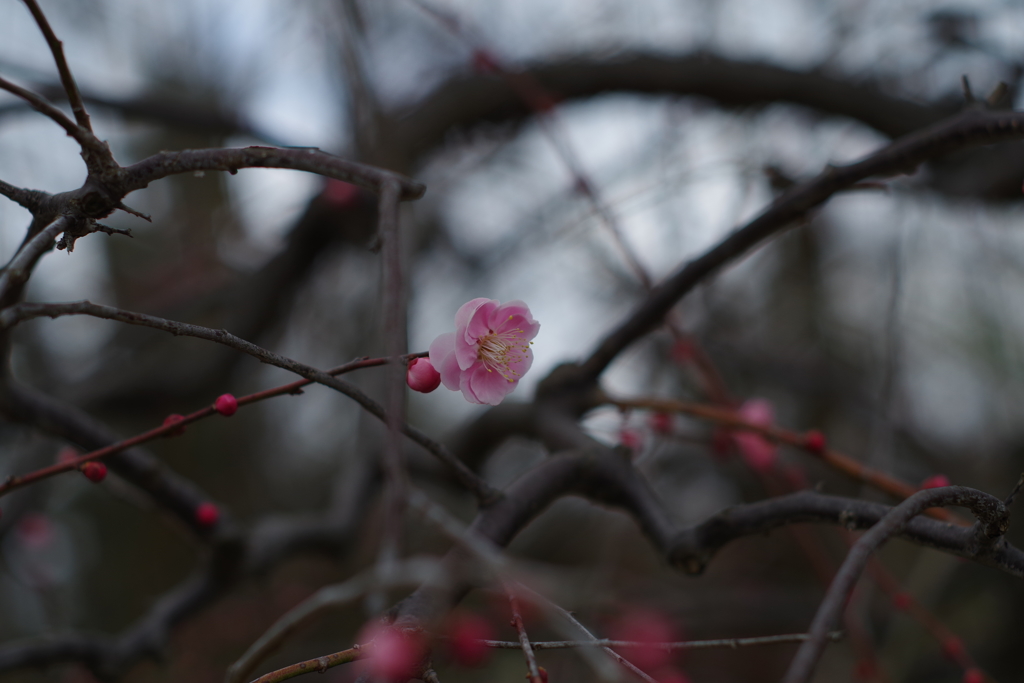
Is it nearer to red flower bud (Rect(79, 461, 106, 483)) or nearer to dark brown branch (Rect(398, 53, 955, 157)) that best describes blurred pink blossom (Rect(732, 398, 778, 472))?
red flower bud (Rect(79, 461, 106, 483))

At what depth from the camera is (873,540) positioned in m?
0.57

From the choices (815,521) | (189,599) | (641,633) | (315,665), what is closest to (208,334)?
(315,665)

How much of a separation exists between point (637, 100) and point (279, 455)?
423 centimetres

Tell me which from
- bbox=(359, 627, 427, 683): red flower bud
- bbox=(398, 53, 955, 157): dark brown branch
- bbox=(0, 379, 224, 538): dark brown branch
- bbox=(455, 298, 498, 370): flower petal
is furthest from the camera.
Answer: bbox=(398, 53, 955, 157): dark brown branch

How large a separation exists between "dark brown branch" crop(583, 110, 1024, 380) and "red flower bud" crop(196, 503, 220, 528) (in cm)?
90

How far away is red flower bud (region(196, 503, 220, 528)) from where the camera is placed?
148 cm

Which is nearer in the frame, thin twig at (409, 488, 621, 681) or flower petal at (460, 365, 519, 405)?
thin twig at (409, 488, 621, 681)

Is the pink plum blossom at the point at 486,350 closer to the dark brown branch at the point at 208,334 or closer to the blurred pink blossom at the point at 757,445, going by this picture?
the dark brown branch at the point at 208,334

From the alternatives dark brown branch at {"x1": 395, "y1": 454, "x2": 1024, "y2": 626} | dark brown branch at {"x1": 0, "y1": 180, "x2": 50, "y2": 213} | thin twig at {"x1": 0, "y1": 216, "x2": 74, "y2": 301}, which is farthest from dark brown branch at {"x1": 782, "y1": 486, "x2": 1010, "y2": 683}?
dark brown branch at {"x1": 0, "y1": 180, "x2": 50, "y2": 213}

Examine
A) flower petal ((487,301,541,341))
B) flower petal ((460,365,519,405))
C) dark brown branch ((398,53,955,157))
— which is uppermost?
dark brown branch ((398,53,955,157))

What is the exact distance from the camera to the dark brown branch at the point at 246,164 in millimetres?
669

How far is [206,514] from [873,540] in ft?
4.50

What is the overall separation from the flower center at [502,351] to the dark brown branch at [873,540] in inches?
18.3

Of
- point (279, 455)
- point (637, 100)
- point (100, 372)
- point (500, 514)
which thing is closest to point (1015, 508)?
point (637, 100)
